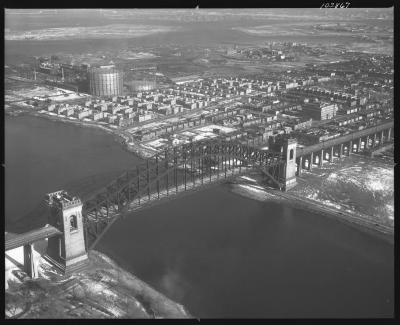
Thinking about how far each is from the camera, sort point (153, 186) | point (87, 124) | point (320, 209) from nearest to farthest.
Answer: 1. point (320, 209)
2. point (153, 186)
3. point (87, 124)

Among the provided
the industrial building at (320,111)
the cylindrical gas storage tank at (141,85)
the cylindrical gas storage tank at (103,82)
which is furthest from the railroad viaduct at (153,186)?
the cylindrical gas storage tank at (141,85)

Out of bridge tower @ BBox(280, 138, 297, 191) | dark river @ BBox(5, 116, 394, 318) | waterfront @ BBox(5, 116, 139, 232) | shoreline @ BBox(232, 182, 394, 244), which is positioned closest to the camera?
dark river @ BBox(5, 116, 394, 318)

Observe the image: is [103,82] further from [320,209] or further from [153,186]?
[320,209]

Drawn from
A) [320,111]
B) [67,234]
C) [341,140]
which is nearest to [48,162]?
[67,234]

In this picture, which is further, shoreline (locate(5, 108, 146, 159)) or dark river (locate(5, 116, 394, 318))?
shoreline (locate(5, 108, 146, 159))

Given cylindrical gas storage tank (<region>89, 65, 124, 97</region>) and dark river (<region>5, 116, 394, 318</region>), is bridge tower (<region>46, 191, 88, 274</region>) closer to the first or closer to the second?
dark river (<region>5, 116, 394, 318</region>)

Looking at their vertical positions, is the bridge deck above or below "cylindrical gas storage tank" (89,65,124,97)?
below

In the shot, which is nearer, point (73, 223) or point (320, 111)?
point (73, 223)

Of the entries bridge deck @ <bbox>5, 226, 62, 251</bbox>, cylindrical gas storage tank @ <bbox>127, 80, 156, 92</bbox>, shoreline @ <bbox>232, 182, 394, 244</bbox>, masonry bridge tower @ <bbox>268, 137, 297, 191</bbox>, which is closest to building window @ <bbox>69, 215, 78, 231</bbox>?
bridge deck @ <bbox>5, 226, 62, 251</bbox>
